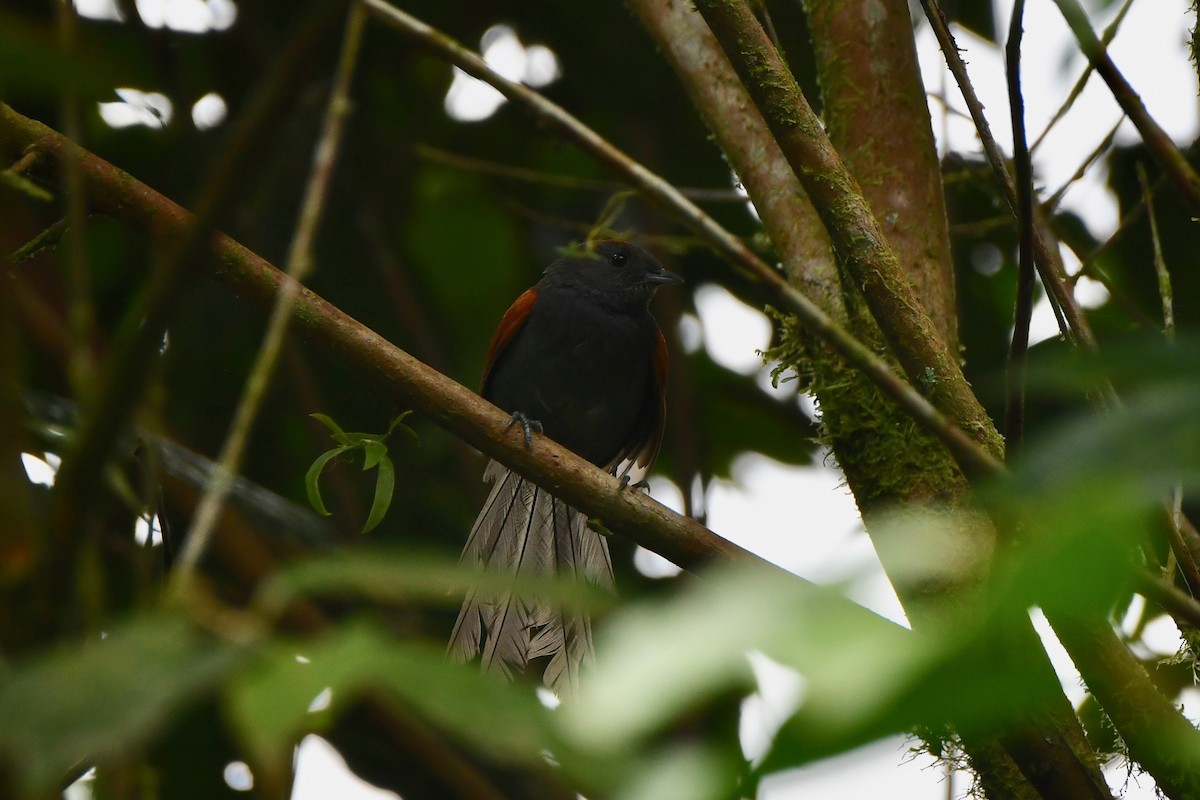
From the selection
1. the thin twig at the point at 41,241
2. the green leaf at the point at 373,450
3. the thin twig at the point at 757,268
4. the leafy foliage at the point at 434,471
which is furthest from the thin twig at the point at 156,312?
the green leaf at the point at 373,450

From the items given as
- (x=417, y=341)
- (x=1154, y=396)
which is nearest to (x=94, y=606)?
(x=1154, y=396)

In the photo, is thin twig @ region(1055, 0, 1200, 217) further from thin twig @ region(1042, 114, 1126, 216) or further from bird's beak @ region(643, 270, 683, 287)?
bird's beak @ region(643, 270, 683, 287)

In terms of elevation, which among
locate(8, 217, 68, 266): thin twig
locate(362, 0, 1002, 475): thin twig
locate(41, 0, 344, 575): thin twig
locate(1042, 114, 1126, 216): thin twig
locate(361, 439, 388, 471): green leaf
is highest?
locate(1042, 114, 1126, 216): thin twig

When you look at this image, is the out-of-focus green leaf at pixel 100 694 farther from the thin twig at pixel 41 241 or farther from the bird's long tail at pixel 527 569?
the bird's long tail at pixel 527 569

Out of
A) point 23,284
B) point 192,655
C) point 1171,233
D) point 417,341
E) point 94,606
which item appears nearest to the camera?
point 192,655

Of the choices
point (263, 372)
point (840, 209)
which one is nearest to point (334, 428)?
point (840, 209)

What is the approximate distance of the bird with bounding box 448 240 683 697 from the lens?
4.28 metres

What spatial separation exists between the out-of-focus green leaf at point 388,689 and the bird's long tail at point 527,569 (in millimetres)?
2717

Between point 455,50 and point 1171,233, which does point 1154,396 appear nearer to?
point 455,50

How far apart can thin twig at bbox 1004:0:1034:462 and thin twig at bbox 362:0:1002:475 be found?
325 mm

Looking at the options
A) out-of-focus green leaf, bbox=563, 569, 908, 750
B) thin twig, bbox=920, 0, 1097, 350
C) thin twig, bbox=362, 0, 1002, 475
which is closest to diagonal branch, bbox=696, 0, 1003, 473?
thin twig, bbox=920, 0, 1097, 350

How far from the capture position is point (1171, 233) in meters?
4.32

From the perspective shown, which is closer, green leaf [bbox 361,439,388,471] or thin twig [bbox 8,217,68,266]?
thin twig [bbox 8,217,68,266]

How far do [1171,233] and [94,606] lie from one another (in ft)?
13.5
